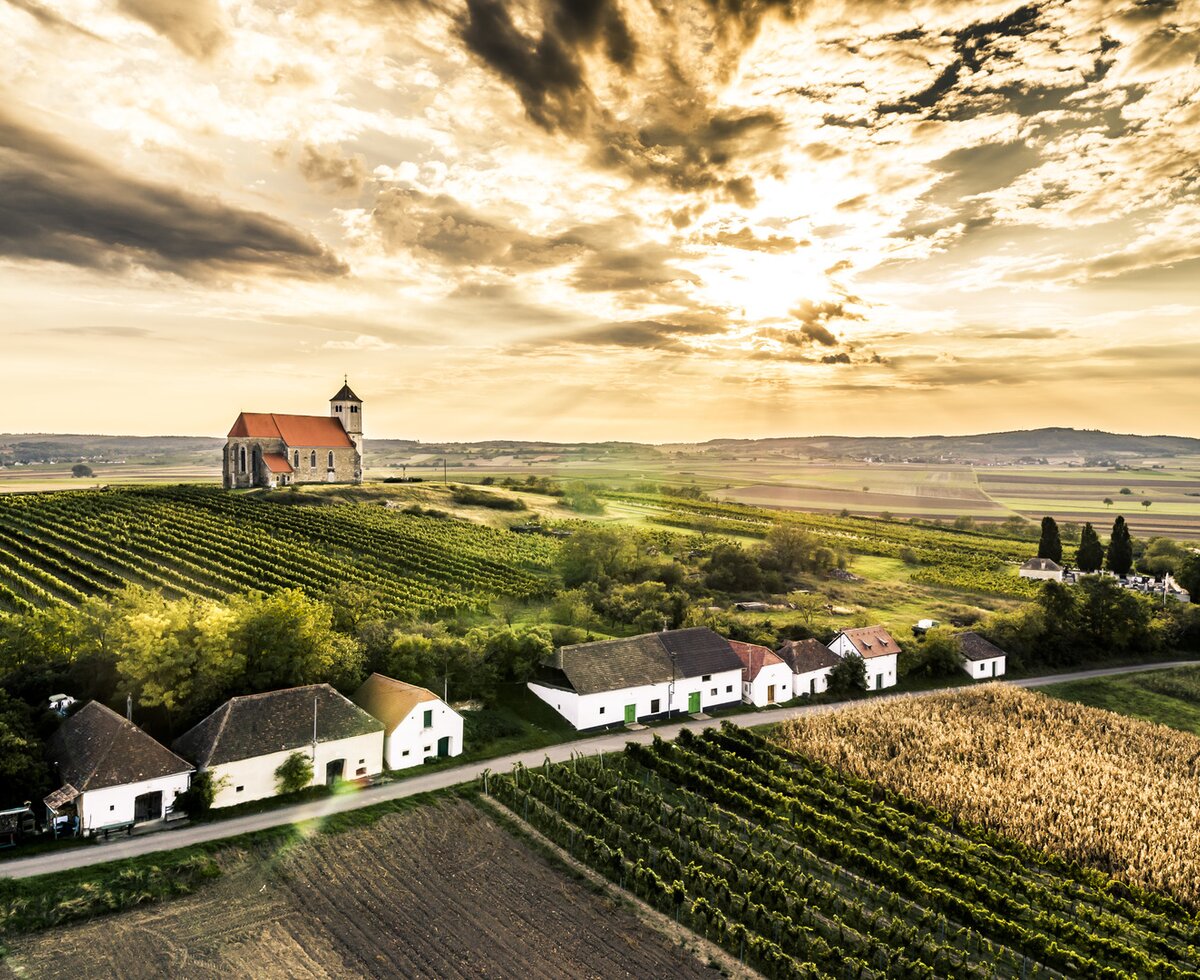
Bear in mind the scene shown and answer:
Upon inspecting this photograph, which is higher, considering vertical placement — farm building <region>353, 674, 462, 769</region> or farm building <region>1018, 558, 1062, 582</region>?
farm building <region>1018, 558, 1062, 582</region>

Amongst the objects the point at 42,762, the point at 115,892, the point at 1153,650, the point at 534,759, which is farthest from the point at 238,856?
the point at 1153,650

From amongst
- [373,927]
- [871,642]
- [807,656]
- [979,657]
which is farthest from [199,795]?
[979,657]

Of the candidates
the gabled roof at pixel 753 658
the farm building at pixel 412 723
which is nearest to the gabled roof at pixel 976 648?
the gabled roof at pixel 753 658

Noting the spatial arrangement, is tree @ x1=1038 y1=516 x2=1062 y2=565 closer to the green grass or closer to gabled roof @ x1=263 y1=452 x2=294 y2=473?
the green grass

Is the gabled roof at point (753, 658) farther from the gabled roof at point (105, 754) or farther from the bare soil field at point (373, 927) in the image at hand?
the gabled roof at point (105, 754)

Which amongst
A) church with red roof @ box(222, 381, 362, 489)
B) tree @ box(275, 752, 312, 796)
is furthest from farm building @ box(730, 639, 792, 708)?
church with red roof @ box(222, 381, 362, 489)
